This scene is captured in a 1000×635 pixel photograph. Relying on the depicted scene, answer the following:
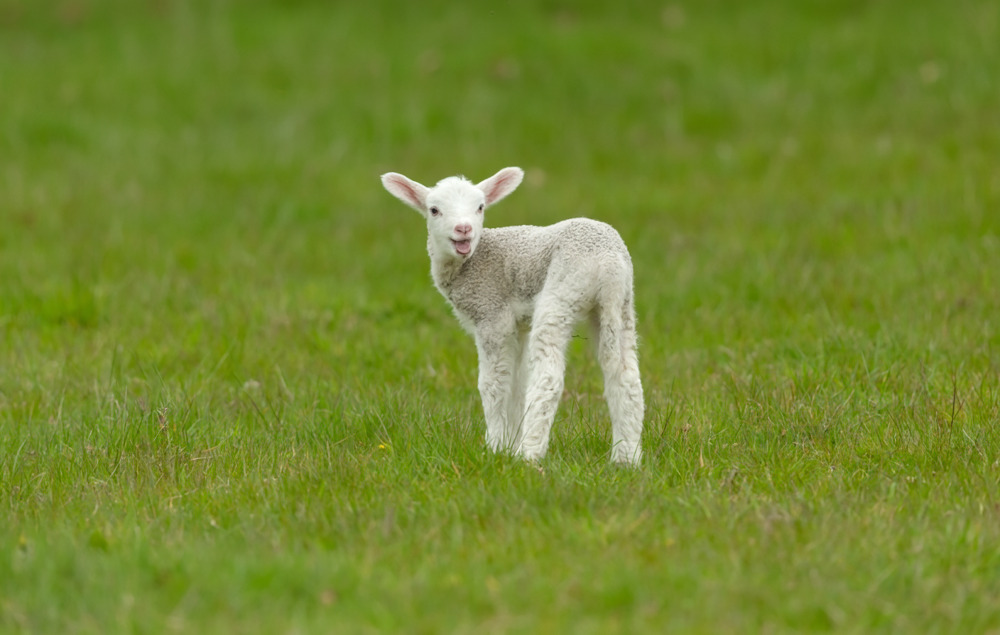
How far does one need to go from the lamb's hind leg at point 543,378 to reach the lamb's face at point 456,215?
1.52 ft

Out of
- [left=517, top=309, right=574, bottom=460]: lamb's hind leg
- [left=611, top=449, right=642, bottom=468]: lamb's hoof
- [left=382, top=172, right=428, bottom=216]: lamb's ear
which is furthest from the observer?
[left=382, top=172, right=428, bottom=216]: lamb's ear

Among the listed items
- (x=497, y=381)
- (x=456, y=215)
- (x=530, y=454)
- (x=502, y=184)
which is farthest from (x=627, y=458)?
(x=502, y=184)

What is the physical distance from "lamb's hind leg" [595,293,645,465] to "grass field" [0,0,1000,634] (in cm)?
17

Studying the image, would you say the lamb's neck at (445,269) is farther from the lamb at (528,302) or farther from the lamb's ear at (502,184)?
the lamb's ear at (502,184)

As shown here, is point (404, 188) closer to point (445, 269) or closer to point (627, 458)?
point (445, 269)

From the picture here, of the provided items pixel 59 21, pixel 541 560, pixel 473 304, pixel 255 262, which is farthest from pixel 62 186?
pixel 541 560

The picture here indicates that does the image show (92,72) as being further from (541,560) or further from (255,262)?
(541,560)

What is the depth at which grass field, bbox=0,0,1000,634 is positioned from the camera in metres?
4.15

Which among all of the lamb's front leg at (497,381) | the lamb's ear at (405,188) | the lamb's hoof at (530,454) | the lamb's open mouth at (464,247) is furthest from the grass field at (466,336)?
the lamb's ear at (405,188)

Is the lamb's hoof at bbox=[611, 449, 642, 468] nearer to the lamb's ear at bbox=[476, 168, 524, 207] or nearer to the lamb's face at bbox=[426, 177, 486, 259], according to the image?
the lamb's face at bbox=[426, 177, 486, 259]

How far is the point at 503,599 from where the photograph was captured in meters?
3.97

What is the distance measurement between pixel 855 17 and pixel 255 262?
8.86 m

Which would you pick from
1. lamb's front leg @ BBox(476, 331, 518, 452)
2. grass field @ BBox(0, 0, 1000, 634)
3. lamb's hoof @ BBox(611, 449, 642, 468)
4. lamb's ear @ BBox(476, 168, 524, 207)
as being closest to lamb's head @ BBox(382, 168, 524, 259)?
lamb's ear @ BBox(476, 168, 524, 207)

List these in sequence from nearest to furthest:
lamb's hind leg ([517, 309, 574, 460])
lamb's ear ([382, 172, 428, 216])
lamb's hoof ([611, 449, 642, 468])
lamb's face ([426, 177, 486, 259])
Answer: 1. lamb's hind leg ([517, 309, 574, 460])
2. lamb's hoof ([611, 449, 642, 468])
3. lamb's face ([426, 177, 486, 259])
4. lamb's ear ([382, 172, 428, 216])
